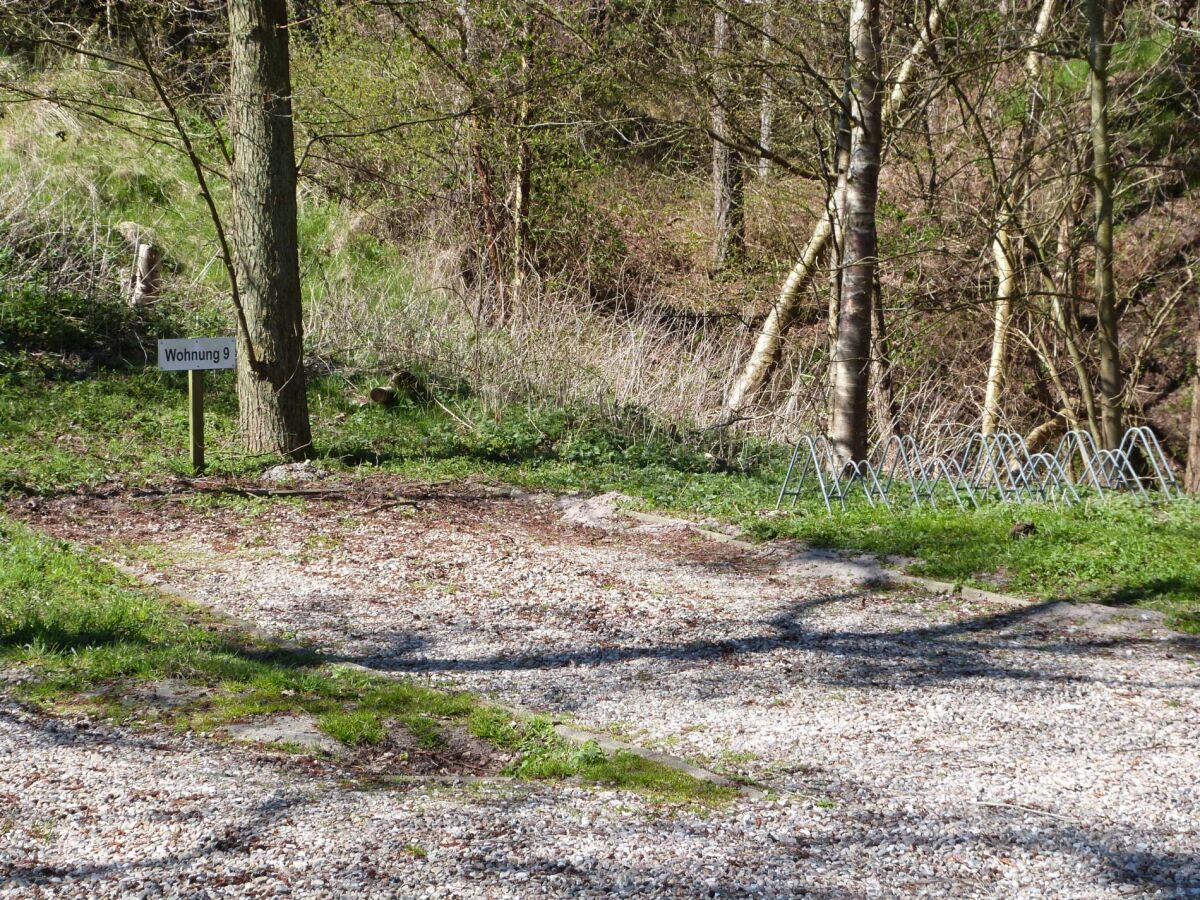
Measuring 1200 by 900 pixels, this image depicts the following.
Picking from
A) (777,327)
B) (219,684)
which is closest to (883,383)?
(777,327)

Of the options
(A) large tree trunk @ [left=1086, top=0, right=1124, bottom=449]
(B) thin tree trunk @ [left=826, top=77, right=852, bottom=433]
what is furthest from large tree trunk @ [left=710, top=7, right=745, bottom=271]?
(A) large tree trunk @ [left=1086, top=0, right=1124, bottom=449]

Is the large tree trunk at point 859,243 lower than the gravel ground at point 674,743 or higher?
higher

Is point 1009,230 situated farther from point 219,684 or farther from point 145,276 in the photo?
point 219,684

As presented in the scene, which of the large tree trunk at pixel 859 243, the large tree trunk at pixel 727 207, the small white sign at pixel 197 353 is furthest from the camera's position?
the large tree trunk at pixel 727 207

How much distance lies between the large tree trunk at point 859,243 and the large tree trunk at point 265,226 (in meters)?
5.05

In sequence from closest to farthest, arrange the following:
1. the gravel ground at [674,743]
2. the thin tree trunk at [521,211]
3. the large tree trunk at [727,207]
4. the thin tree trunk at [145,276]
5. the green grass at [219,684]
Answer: the gravel ground at [674,743] < the green grass at [219,684] < the thin tree trunk at [145,276] < the thin tree trunk at [521,211] < the large tree trunk at [727,207]

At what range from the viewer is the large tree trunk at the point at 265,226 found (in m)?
10.5

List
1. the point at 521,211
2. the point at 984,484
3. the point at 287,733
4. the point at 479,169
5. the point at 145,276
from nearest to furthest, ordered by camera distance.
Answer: the point at 287,733, the point at 984,484, the point at 145,276, the point at 479,169, the point at 521,211

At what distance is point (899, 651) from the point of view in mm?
6477

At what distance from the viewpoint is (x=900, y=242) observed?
15078 millimetres

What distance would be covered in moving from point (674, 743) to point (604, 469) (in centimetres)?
655

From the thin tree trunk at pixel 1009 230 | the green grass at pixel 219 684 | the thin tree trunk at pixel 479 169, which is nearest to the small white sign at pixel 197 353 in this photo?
the green grass at pixel 219 684

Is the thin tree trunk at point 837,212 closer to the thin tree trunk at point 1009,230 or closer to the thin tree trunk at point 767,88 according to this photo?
the thin tree trunk at point 767,88

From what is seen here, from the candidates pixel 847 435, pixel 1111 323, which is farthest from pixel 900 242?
pixel 847 435
